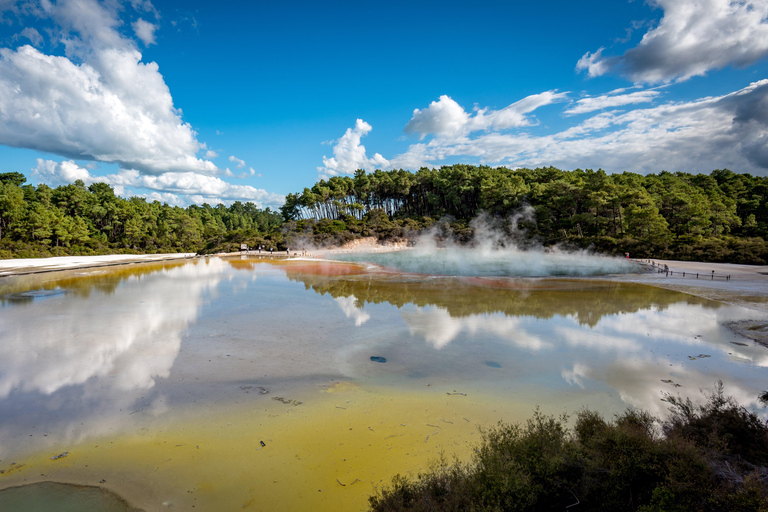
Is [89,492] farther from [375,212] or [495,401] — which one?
[375,212]

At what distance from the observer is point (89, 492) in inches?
173

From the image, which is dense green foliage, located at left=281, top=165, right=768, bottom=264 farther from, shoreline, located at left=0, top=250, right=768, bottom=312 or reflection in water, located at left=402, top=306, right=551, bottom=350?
reflection in water, located at left=402, top=306, right=551, bottom=350

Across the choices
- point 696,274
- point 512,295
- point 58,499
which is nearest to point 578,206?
point 696,274

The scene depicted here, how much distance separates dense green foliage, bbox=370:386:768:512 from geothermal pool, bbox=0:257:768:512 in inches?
53.2

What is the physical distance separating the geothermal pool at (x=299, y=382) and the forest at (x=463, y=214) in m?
28.6

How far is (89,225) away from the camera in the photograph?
50656 millimetres

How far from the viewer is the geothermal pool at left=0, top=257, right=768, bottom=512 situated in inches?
189

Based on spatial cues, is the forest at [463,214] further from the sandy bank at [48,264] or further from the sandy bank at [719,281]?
the sandy bank at [719,281]

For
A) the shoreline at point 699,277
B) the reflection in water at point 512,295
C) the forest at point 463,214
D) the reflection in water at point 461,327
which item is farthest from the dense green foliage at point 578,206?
the reflection in water at point 461,327

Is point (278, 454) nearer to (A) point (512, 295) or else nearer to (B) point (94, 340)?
(B) point (94, 340)

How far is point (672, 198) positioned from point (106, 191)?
79.9 m

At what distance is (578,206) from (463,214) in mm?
24021

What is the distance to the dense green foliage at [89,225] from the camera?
39.2 m

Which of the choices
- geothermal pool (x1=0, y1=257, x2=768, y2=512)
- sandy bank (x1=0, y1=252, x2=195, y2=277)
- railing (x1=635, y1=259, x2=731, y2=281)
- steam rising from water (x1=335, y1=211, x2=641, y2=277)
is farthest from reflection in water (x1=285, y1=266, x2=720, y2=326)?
sandy bank (x1=0, y1=252, x2=195, y2=277)
